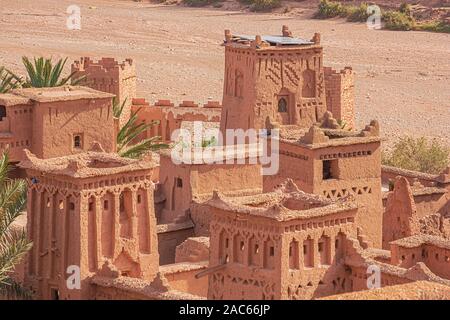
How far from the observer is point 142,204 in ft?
135

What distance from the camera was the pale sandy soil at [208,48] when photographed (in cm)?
8188

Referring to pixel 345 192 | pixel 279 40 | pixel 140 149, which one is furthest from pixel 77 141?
pixel 279 40

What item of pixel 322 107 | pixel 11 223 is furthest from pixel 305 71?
pixel 11 223

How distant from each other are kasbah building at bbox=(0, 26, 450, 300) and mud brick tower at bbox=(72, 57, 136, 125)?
6.19m

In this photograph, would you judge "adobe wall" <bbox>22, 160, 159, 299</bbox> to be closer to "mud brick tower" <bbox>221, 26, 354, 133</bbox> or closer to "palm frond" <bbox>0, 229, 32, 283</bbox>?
"palm frond" <bbox>0, 229, 32, 283</bbox>

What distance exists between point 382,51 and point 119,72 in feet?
116

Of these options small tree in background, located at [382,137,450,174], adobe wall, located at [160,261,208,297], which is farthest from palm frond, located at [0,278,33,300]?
small tree in background, located at [382,137,450,174]

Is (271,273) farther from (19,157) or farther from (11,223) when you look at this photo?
(19,157)

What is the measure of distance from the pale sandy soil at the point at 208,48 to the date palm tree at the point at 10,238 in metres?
32.6

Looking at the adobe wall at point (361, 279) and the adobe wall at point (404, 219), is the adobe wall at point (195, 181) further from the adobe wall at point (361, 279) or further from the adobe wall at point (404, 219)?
the adobe wall at point (361, 279)

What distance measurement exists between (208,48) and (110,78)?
1379 inches

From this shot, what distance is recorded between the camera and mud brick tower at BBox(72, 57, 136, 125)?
6078cm

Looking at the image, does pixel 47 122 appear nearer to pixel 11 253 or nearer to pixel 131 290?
pixel 11 253
